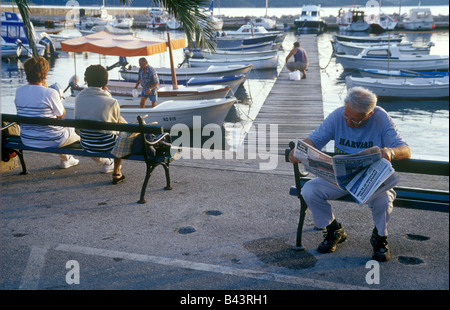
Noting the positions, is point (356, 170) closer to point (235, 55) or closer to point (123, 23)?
point (235, 55)

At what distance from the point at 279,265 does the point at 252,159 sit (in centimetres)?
347

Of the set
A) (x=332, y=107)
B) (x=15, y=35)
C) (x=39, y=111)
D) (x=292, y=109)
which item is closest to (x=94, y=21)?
(x=15, y=35)

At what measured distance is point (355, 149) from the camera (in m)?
4.15

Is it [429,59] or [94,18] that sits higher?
[94,18]

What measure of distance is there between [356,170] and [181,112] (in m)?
11.2

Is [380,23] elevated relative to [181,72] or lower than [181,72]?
elevated

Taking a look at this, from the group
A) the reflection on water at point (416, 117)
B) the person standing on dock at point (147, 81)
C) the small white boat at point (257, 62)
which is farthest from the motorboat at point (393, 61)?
the person standing on dock at point (147, 81)

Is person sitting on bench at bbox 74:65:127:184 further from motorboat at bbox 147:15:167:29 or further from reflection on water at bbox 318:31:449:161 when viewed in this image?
motorboat at bbox 147:15:167:29

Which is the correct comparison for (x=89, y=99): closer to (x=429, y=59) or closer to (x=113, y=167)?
(x=113, y=167)

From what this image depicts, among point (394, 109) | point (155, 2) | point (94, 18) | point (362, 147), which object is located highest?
point (94, 18)

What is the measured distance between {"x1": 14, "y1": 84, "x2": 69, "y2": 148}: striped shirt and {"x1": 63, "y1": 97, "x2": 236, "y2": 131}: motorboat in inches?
296

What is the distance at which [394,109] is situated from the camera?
22422 millimetres
